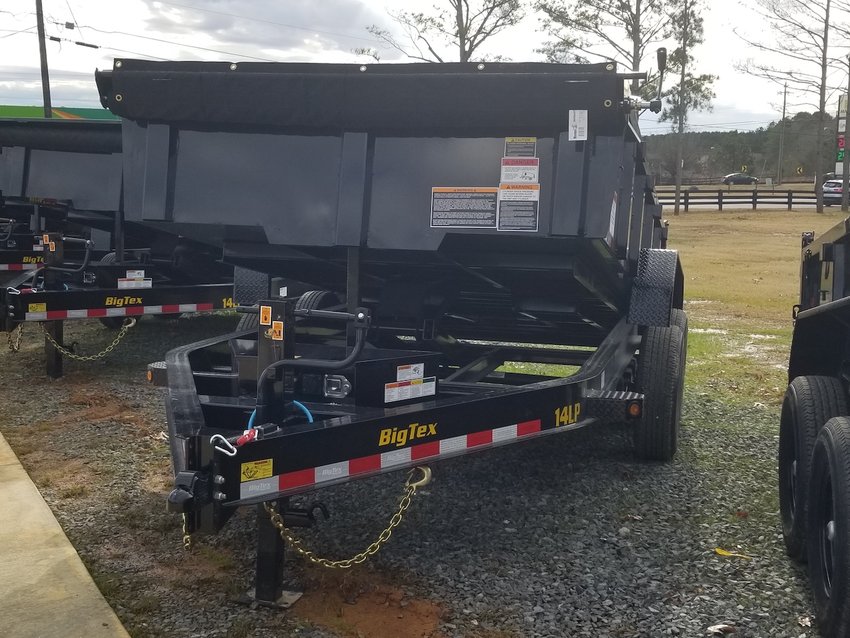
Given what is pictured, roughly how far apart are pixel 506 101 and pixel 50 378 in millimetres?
5798

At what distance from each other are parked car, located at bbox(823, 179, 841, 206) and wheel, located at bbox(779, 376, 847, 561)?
135ft

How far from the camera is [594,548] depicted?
13.4 feet

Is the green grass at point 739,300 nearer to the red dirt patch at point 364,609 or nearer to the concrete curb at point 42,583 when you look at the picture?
the red dirt patch at point 364,609

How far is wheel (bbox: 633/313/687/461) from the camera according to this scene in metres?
5.11

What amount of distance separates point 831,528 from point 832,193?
Answer: 44727mm

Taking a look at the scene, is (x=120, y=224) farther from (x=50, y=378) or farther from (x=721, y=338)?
(x=721, y=338)

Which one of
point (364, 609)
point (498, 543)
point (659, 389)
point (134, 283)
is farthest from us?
point (134, 283)

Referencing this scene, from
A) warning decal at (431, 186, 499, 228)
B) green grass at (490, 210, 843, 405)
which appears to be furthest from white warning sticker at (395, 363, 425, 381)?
green grass at (490, 210, 843, 405)

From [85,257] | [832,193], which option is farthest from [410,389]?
[832,193]

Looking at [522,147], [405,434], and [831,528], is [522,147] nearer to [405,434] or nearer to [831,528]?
[405,434]

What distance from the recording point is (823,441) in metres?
3.21

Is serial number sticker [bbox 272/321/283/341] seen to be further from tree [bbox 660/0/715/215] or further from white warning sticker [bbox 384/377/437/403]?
tree [bbox 660/0/715/215]

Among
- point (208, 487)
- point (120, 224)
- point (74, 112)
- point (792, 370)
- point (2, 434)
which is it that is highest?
point (74, 112)

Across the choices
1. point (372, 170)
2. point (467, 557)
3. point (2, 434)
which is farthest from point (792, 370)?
point (2, 434)
